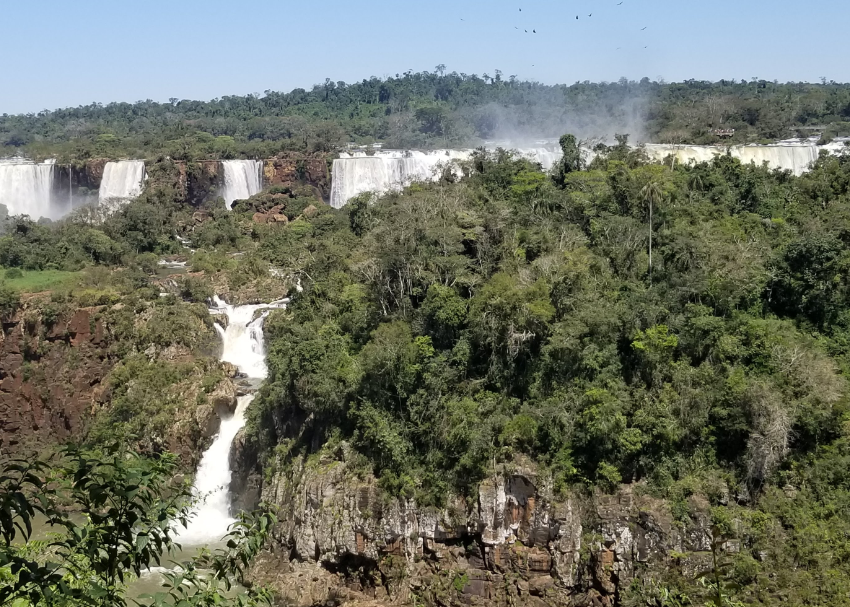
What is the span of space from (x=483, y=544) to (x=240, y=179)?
132 feet

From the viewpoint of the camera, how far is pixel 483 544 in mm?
20922

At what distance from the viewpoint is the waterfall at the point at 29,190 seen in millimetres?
53375

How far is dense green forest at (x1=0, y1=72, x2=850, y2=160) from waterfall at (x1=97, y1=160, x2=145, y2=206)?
7.34ft

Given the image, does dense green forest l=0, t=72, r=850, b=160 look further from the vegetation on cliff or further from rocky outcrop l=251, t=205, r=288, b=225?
the vegetation on cliff

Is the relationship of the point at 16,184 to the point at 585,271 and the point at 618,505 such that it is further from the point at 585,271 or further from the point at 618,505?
the point at 618,505

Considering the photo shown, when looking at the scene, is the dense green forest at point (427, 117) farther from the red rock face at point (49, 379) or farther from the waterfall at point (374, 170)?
the red rock face at point (49, 379)

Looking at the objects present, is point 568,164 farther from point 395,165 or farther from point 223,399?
point 395,165

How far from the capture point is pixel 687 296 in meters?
23.9

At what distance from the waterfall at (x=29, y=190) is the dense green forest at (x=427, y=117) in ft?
8.44

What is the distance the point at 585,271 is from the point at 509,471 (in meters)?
6.78

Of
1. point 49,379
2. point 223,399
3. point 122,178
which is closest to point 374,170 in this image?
point 122,178

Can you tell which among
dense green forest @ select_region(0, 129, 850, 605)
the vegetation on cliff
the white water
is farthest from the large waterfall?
the vegetation on cliff

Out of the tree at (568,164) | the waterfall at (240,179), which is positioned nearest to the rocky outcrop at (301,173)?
the waterfall at (240,179)

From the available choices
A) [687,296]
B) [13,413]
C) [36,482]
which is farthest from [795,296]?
[13,413]
